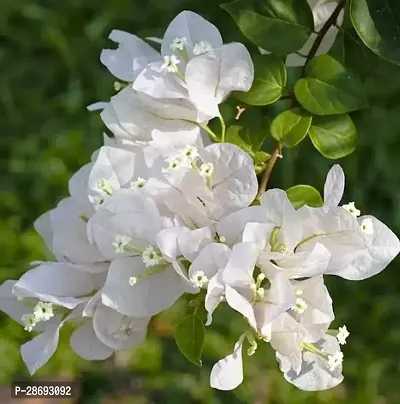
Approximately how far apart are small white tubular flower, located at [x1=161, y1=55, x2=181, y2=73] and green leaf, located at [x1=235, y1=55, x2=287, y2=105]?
0.08m

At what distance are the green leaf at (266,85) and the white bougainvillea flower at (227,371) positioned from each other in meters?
0.22

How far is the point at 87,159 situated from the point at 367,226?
3.58 feet

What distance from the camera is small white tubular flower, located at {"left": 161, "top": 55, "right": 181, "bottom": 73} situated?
0.58m

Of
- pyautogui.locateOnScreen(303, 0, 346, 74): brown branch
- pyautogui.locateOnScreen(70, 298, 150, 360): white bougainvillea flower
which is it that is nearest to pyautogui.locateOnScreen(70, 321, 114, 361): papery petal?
pyautogui.locateOnScreen(70, 298, 150, 360): white bougainvillea flower

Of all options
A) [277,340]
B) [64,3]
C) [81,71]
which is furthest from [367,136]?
[277,340]

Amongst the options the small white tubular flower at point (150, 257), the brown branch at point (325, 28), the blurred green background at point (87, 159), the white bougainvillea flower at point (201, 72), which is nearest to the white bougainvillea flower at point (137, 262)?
the small white tubular flower at point (150, 257)

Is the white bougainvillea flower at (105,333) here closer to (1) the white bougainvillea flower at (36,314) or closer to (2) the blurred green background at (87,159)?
(1) the white bougainvillea flower at (36,314)

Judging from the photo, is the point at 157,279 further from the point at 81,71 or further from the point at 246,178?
the point at 81,71

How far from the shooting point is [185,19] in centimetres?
62

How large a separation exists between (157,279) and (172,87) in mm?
163

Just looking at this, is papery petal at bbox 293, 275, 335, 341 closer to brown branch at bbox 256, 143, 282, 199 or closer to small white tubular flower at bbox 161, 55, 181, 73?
brown branch at bbox 256, 143, 282, 199

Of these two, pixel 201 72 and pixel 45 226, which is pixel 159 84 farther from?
pixel 45 226

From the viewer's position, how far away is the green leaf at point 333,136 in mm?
628

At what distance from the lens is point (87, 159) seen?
5.09 feet
